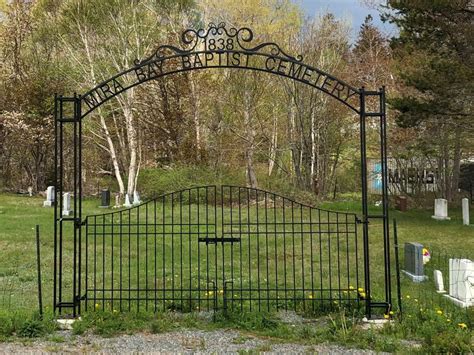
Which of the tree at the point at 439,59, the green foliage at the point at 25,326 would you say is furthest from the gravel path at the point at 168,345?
the tree at the point at 439,59

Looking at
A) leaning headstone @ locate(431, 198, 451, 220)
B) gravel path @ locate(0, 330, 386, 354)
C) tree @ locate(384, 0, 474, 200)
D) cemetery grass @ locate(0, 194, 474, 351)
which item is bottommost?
gravel path @ locate(0, 330, 386, 354)

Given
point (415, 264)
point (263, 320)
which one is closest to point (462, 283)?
point (415, 264)

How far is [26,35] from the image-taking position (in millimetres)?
29609

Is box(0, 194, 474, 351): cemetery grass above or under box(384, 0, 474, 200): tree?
under

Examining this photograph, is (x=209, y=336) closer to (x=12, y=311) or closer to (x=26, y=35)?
(x=12, y=311)

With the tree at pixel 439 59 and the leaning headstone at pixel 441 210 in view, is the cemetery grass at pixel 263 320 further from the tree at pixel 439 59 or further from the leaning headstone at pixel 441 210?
the leaning headstone at pixel 441 210

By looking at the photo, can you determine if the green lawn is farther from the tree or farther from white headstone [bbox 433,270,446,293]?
the tree

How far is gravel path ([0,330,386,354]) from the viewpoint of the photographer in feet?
15.7

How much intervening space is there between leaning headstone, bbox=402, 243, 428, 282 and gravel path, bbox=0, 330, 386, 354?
4.09 meters

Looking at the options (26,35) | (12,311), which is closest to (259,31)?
(26,35)

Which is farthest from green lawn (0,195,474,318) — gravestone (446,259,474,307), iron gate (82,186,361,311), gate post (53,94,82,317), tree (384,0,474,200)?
tree (384,0,474,200)

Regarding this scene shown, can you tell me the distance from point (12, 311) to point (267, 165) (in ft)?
71.1

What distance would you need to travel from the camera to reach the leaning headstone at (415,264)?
27.5 ft

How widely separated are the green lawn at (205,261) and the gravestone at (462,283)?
757 millimetres
